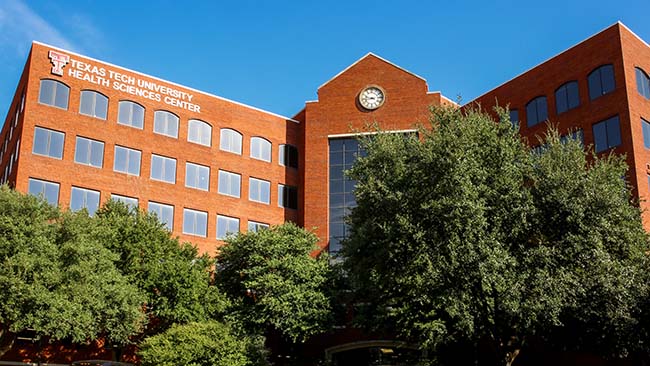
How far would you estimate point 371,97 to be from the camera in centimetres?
5281

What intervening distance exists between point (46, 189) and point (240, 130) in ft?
50.8

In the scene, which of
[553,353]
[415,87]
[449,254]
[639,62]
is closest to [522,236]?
[449,254]

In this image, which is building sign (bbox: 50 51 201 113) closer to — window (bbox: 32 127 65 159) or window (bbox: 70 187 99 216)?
window (bbox: 32 127 65 159)

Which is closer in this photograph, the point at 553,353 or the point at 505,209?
the point at 505,209

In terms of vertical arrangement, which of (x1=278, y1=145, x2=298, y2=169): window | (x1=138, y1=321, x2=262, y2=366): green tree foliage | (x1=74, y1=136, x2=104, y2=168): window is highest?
(x1=278, y1=145, x2=298, y2=169): window

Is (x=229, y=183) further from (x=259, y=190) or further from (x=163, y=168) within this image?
(x=163, y=168)

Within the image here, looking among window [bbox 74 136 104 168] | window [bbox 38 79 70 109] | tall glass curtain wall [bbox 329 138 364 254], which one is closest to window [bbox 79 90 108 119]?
window [bbox 38 79 70 109]

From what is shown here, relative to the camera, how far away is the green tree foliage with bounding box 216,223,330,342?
39188 millimetres

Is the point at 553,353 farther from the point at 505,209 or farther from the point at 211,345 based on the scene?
the point at 211,345

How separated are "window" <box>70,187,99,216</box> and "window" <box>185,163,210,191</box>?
272 inches

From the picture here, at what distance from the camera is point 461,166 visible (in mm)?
24953

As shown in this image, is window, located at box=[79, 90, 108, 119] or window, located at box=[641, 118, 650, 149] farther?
window, located at box=[79, 90, 108, 119]

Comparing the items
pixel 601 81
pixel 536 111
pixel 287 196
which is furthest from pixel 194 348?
pixel 601 81

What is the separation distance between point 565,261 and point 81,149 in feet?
106
